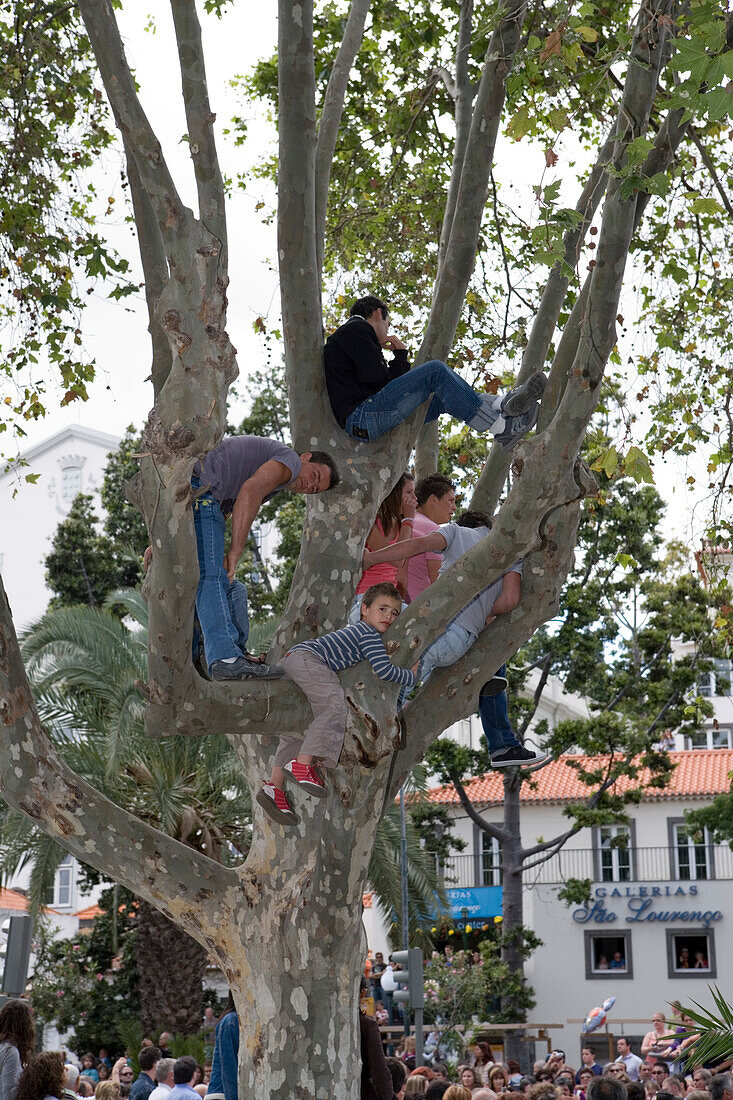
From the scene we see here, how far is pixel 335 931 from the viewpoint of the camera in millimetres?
4988

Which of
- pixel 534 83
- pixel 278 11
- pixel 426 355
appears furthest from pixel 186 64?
pixel 534 83

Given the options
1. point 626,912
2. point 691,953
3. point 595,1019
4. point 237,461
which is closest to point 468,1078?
point 237,461

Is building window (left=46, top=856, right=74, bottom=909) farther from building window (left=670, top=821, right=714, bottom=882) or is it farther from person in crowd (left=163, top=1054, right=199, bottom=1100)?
person in crowd (left=163, top=1054, right=199, bottom=1100)

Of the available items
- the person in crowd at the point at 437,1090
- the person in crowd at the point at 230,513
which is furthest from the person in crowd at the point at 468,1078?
the person in crowd at the point at 230,513

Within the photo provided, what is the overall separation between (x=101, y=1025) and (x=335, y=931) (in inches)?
688

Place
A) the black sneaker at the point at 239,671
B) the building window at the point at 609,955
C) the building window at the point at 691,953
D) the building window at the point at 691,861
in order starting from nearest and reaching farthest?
1. the black sneaker at the point at 239,671
2. the building window at the point at 691,953
3. the building window at the point at 609,955
4. the building window at the point at 691,861

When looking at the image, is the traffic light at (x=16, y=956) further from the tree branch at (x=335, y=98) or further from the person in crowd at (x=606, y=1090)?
the tree branch at (x=335, y=98)

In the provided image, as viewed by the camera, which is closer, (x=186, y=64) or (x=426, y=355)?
(x=186, y=64)

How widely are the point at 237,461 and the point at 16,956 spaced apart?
4968 mm

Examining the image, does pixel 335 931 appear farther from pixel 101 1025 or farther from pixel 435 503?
pixel 101 1025

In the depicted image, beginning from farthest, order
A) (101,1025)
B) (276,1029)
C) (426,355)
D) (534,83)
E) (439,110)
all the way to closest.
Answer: (101,1025)
(439,110)
(534,83)
(426,355)
(276,1029)

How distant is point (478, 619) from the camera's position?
5609 mm

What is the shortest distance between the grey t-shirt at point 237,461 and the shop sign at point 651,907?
27.7 meters

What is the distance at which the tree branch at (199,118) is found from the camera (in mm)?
5145
